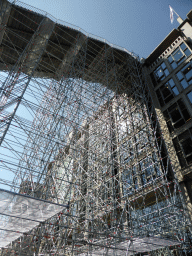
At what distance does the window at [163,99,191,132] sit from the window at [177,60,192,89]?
1533 millimetres

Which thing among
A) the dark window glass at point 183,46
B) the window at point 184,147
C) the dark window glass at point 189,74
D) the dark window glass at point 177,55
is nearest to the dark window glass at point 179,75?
the dark window glass at point 189,74

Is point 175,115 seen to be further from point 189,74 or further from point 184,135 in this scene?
point 189,74

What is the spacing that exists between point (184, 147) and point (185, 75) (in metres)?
6.37

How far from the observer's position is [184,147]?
14805mm

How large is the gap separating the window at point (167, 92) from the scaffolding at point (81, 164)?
1.00 m

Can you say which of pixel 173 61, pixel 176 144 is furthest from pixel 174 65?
pixel 176 144

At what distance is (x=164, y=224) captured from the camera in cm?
1257

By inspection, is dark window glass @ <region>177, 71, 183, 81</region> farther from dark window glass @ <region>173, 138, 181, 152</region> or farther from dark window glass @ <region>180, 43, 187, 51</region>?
dark window glass @ <region>173, 138, 181, 152</region>

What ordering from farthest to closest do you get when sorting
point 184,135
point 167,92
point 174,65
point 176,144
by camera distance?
point 174,65 → point 167,92 → point 176,144 → point 184,135

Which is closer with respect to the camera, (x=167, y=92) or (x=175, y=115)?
(x=175, y=115)

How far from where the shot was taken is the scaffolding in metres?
10.5

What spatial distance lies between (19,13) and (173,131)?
16465 mm

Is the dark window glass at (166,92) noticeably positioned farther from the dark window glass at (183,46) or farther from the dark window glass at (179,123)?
the dark window glass at (183,46)

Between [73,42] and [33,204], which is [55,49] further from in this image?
[33,204]
